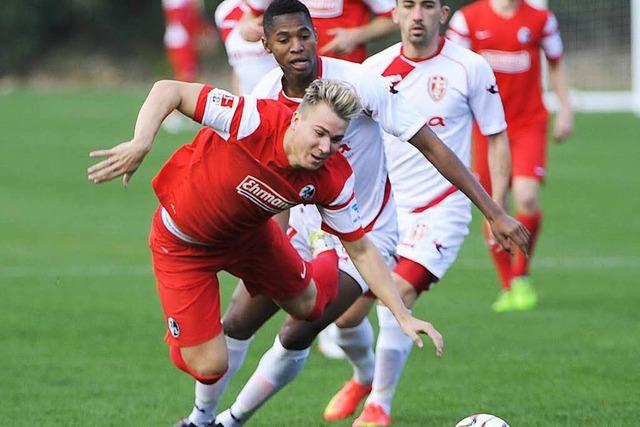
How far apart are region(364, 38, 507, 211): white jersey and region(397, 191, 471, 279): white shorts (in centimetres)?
6

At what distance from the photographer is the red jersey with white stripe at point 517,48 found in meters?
11.2

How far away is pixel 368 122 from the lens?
6.98m

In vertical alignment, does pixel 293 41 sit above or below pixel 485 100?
above

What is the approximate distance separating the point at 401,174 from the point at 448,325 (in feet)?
8.25

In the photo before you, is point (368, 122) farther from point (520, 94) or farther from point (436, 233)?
point (520, 94)

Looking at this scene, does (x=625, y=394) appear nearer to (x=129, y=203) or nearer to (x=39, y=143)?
(x=129, y=203)

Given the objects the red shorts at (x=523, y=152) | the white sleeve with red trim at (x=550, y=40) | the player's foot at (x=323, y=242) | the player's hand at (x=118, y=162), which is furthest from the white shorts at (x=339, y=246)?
the white sleeve with red trim at (x=550, y=40)

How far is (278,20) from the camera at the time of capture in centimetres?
644

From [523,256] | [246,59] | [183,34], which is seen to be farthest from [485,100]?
[183,34]

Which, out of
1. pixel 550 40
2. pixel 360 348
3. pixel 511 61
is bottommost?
pixel 511 61

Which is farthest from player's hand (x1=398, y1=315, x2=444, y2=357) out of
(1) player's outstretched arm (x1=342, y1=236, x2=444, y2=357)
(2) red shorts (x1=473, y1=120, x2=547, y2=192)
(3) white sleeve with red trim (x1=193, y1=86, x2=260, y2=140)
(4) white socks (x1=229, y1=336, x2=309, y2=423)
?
(2) red shorts (x1=473, y1=120, x2=547, y2=192)

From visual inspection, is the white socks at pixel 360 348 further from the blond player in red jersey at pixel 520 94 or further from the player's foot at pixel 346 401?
the blond player in red jersey at pixel 520 94

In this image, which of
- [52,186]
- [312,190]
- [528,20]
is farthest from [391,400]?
[52,186]

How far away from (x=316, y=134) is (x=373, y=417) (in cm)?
198
